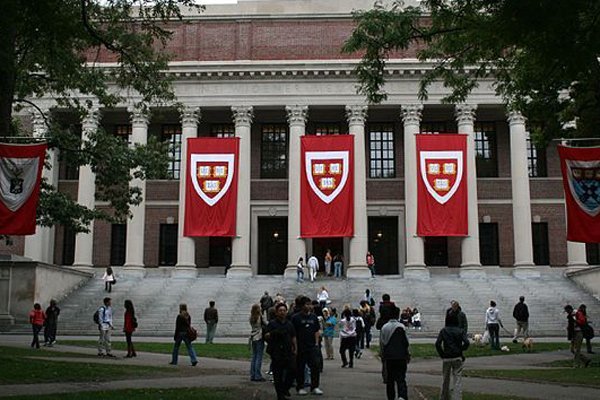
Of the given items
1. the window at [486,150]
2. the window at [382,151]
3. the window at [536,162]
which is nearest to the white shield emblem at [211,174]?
the window at [382,151]

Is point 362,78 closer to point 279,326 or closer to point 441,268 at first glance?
point 279,326

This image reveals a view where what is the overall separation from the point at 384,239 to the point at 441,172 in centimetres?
829

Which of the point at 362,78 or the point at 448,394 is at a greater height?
the point at 362,78

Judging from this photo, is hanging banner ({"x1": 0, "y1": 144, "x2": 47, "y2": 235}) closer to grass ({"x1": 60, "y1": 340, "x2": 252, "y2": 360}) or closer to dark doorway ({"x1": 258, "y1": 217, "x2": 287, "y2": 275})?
grass ({"x1": 60, "y1": 340, "x2": 252, "y2": 360})

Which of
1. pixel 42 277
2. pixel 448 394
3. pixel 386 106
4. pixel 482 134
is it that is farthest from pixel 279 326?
pixel 482 134

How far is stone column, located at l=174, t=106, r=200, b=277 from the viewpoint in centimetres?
A: 3988

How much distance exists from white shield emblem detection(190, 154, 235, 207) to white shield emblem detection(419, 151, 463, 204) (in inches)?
396

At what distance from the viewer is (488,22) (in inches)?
532

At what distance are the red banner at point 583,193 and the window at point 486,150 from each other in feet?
94.0

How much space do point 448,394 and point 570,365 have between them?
868 cm

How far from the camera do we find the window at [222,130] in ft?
147

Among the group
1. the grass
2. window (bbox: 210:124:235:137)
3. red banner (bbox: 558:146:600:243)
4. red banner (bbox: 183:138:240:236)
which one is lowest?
the grass

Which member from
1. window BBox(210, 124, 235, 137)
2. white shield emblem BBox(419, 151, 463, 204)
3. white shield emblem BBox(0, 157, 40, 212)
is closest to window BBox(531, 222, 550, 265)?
white shield emblem BBox(419, 151, 463, 204)

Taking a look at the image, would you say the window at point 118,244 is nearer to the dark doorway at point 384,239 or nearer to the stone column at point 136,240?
the stone column at point 136,240
